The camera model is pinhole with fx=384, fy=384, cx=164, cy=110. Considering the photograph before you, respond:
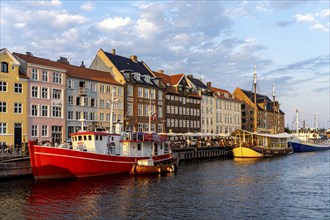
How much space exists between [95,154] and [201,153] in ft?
121

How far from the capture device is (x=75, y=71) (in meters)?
61.6

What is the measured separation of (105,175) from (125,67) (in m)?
34.4

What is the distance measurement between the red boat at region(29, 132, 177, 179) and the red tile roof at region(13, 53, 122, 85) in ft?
57.2

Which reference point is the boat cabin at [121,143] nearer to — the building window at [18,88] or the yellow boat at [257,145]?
the building window at [18,88]

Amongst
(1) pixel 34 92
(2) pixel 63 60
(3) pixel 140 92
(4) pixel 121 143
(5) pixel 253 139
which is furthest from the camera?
(5) pixel 253 139

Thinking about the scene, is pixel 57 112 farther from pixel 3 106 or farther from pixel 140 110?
pixel 140 110

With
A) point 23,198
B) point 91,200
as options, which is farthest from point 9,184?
point 91,200

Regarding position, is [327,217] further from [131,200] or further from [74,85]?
[74,85]

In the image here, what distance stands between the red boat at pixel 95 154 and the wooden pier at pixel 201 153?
1659cm

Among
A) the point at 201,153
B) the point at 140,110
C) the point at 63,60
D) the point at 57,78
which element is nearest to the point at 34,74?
the point at 57,78

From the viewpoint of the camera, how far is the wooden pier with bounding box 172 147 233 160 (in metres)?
68.6

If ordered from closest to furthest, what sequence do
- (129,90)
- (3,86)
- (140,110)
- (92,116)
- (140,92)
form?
(3,86) → (92,116) → (129,90) → (140,110) → (140,92)

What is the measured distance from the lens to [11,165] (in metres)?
39.8

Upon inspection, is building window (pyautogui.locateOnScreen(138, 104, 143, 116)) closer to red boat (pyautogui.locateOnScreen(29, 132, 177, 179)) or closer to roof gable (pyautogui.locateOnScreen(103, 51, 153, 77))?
roof gable (pyautogui.locateOnScreen(103, 51, 153, 77))
